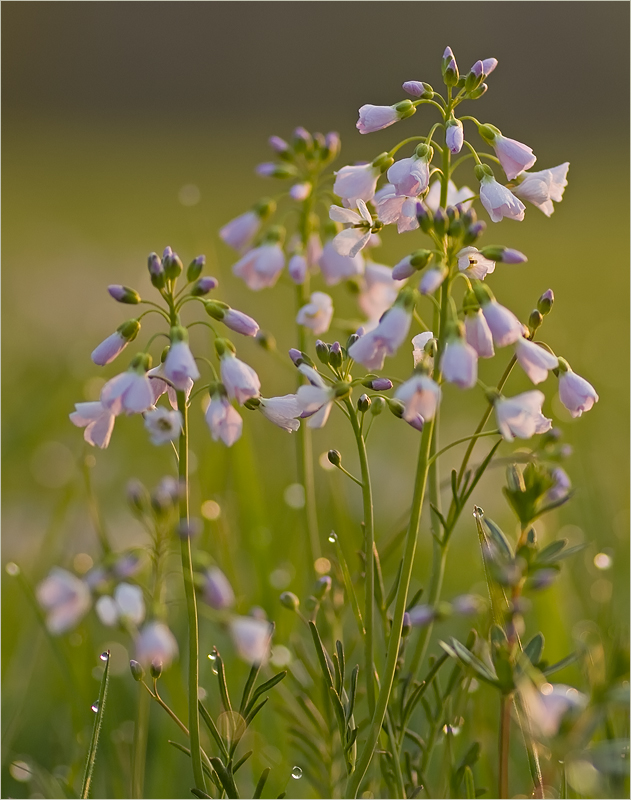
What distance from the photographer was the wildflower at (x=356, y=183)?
147 centimetres

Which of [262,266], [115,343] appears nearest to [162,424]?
[115,343]

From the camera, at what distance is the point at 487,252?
1229 millimetres

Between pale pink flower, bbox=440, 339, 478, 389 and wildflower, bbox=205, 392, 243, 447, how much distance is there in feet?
1.17

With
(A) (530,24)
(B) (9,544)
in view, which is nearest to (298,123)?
(A) (530,24)

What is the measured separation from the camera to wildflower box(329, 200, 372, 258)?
4.77ft

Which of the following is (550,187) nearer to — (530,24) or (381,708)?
(381,708)

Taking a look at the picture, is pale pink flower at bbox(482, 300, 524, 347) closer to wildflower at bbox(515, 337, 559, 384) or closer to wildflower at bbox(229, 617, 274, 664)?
wildflower at bbox(515, 337, 559, 384)

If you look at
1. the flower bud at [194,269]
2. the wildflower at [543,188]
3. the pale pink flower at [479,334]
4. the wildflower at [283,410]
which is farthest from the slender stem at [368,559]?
the wildflower at [543,188]

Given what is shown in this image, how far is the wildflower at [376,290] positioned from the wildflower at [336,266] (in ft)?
0.14

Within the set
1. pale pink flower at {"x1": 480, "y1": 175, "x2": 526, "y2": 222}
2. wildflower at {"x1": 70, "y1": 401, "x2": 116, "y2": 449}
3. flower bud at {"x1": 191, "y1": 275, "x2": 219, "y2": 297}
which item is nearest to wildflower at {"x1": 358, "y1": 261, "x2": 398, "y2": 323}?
pale pink flower at {"x1": 480, "y1": 175, "x2": 526, "y2": 222}

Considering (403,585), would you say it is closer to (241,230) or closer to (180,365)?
(180,365)

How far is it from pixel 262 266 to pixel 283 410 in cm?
79

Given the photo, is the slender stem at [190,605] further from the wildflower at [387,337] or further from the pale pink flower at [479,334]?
the pale pink flower at [479,334]

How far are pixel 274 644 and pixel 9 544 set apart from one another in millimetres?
1542
